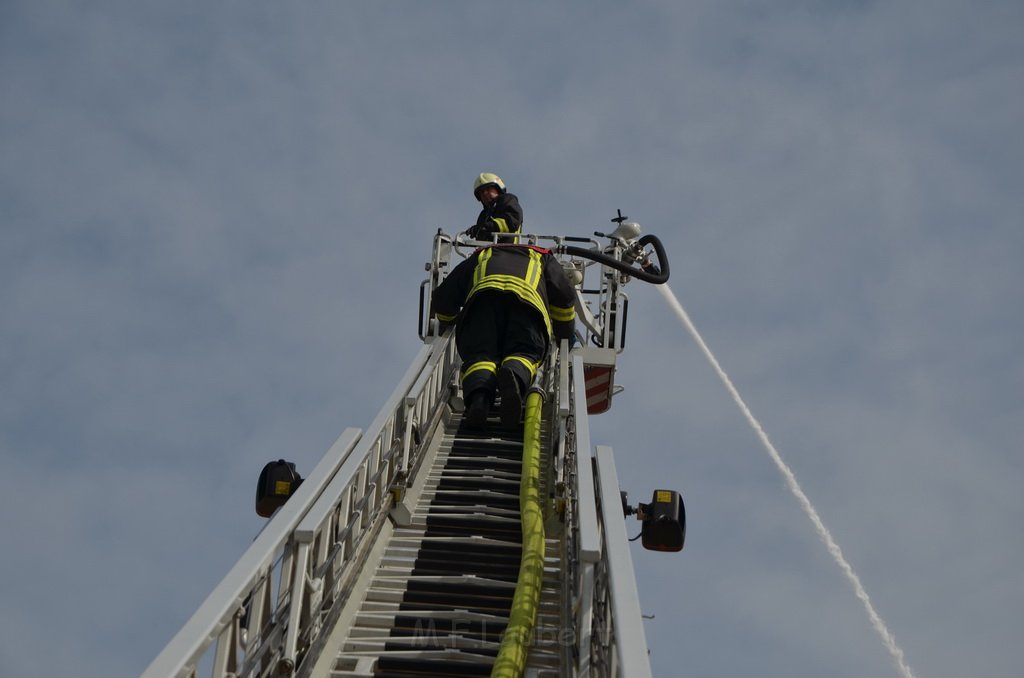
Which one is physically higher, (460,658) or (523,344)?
(523,344)

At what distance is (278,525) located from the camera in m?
4.74

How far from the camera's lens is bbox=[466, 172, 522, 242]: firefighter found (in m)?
10.8

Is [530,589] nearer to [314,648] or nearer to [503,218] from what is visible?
[314,648]

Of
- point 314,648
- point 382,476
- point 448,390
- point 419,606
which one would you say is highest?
point 448,390

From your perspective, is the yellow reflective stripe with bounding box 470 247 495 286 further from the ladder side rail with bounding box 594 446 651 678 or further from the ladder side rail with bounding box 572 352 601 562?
the ladder side rail with bounding box 594 446 651 678

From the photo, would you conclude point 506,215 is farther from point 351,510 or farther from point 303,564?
point 303,564

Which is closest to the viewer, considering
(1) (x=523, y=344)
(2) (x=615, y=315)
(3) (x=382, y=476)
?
(3) (x=382, y=476)

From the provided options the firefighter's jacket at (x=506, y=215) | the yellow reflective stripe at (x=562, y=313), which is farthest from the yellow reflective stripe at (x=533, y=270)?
the firefighter's jacket at (x=506, y=215)

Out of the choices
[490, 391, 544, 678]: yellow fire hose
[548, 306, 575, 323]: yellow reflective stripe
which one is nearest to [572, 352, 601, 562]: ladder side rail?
[490, 391, 544, 678]: yellow fire hose

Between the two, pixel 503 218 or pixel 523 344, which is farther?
pixel 503 218

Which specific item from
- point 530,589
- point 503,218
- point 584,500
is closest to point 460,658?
point 530,589

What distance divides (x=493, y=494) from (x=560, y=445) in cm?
49

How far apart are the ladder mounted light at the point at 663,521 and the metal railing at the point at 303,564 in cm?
144

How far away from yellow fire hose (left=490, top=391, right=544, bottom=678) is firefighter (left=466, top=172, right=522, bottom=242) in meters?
3.47
